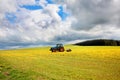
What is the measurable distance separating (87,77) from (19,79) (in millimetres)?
7693

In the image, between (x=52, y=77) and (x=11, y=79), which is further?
(x=11, y=79)

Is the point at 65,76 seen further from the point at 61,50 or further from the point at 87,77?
the point at 61,50

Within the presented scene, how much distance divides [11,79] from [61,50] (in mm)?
49135

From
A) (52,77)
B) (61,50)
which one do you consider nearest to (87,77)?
(52,77)

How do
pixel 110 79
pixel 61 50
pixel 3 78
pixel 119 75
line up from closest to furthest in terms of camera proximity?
1. pixel 110 79
2. pixel 119 75
3. pixel 3 78
4. pixel 61 50

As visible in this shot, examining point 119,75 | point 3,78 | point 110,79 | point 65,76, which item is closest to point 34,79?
point 65,76

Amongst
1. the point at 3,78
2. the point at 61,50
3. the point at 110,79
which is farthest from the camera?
the point at 61,50

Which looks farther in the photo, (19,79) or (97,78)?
(19,79)

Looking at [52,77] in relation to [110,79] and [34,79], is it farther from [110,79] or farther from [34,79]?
[110,79]

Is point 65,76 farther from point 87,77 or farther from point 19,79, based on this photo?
point 19,79

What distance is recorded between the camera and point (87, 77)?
24.5 m

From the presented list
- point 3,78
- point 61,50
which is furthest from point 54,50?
point 3,78

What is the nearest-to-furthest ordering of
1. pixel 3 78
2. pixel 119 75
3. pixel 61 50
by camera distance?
pixel 119 75 → pixel 3 78 → pixel 61 50

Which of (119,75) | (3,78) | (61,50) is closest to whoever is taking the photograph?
(119,75)
